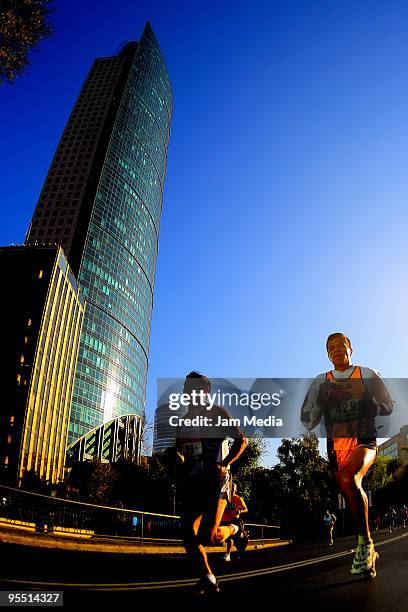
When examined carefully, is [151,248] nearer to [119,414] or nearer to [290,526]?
[119,414]

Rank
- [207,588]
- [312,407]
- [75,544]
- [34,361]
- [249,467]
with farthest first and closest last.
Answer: [34,361]
[249,467]
[75,544]
[312,407]
[207,588]

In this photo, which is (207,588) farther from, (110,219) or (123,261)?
(110,219)

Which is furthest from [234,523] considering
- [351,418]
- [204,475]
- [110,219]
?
[110,219]

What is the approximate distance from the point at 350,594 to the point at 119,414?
108105mm

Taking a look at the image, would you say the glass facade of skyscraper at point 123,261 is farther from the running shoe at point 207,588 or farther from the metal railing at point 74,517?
the running shoe at point 207,588

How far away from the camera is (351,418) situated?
3723 millimetres

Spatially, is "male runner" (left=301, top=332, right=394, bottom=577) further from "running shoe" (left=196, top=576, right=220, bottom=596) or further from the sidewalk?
the sidewalk

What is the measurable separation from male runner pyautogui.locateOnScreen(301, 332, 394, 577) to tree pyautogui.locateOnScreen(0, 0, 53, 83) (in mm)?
10347

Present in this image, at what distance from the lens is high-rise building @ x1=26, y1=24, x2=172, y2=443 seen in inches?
4102

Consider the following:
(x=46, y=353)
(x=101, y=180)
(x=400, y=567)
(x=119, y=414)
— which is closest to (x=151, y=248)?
(x=101, y=180)

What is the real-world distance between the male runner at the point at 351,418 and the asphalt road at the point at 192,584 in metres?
0.44

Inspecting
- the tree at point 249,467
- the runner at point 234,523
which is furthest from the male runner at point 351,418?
the tree at point 249,467

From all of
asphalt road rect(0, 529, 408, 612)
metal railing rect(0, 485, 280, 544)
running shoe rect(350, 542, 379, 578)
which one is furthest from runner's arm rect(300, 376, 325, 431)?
metal railing rect(0, 485, 280, 544)

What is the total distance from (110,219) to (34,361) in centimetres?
6117
